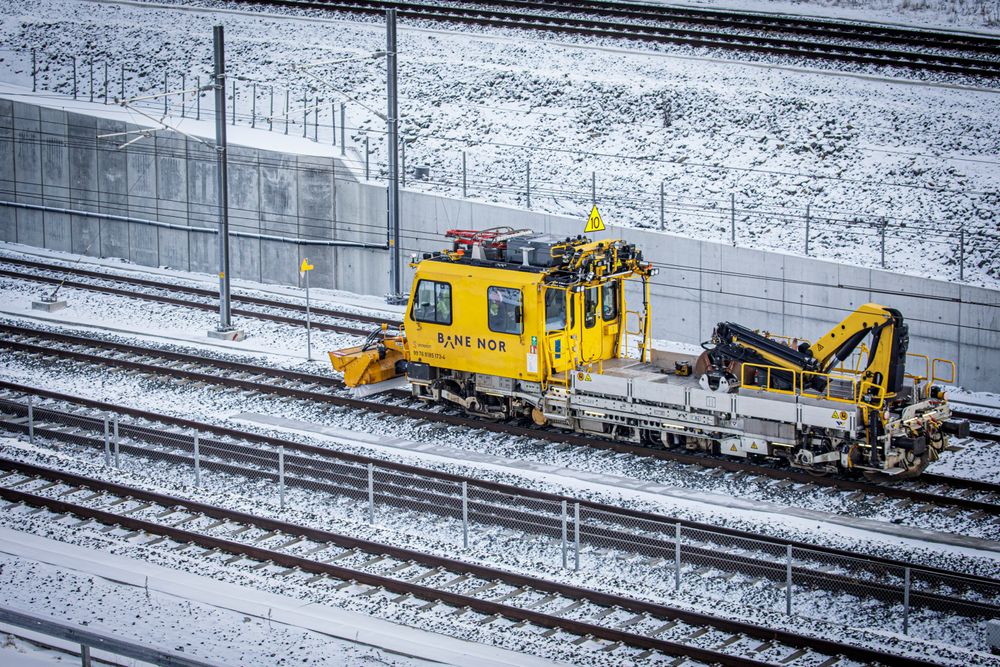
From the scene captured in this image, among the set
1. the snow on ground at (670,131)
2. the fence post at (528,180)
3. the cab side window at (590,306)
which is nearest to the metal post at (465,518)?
the cab side window at (590,306)

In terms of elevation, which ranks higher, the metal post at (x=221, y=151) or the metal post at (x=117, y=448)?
the metal post at (x=221, y=151)

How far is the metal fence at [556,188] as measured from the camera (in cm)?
2878

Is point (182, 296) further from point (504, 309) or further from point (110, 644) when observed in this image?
→ point (110, 644)

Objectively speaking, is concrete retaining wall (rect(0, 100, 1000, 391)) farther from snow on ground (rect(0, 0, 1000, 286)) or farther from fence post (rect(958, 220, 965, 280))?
snow on ground (rect(0, 0, 1000, 286))

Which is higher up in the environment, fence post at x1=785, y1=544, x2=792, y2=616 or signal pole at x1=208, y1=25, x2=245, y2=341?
signal pole at x1=208, y1=25, x2=245, y2=341

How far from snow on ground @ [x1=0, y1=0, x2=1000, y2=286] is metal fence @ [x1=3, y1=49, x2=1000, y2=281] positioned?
0.06 m

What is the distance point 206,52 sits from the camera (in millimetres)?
42906

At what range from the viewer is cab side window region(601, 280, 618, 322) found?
24.3m

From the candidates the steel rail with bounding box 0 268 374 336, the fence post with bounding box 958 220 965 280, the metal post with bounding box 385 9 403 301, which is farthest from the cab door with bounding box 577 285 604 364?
the metal post with bounding box 385 9 403 301

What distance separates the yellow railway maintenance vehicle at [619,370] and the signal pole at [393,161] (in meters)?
6.51

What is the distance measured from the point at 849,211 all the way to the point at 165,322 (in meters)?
15.2

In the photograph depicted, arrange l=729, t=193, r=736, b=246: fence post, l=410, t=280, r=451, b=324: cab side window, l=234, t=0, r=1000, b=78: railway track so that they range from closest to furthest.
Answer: l=410, t=280, r=451, b=324: cab side window → l=729, t=193, r=736, b=246: fence post → l=234, t=0, r=1000, b=78: railway track

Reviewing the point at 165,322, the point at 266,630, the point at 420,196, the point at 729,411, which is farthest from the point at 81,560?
the point at 420,196

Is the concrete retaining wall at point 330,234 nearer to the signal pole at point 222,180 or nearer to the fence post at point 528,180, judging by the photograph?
the fence post at point 528,180
